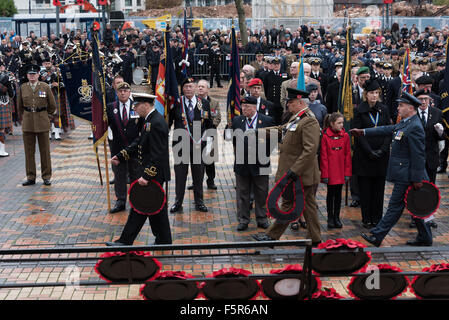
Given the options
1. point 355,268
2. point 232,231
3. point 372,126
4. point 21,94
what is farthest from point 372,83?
point 21,94

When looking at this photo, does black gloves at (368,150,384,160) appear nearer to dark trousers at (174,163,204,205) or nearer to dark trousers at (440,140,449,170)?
dark trousers at (174,163,204,205)

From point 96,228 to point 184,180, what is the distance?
62.0 inches

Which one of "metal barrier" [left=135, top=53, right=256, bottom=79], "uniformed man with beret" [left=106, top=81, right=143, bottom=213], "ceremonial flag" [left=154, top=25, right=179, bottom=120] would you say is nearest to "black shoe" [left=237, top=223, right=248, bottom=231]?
"uniformed man with beret" [left=106, top=81, right=143, bottom=213]

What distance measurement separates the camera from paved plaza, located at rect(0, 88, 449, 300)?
258 inches

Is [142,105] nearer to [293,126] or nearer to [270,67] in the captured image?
[293,126]

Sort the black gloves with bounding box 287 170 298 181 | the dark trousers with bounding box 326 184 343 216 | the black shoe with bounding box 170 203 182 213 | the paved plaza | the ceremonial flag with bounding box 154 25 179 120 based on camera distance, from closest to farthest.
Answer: the paved plaza < the black gloves with bounding box 287 170 298 181 < the dark trousers with bounding box 326 184 343 216 < the black shoe with bounding box 170 203 182 213 < the ceremonial flag with bounding box 154 25 179 120

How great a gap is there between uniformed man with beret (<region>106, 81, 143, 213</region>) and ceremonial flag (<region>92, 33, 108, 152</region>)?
118 mm

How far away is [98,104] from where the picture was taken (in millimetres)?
9680

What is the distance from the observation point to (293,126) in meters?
7.34

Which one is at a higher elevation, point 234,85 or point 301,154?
point 234,85

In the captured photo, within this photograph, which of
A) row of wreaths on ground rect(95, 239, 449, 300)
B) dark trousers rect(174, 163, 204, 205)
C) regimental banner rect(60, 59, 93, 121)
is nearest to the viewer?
row of wreaths on ground rect(95, 239, 449, 300)

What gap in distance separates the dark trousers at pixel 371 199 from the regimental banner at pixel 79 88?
5.03 m

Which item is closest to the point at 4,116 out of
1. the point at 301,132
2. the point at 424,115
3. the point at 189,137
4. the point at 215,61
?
the point at 189,137

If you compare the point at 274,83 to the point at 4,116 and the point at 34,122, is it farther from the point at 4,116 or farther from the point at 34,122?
the point at 4,116
